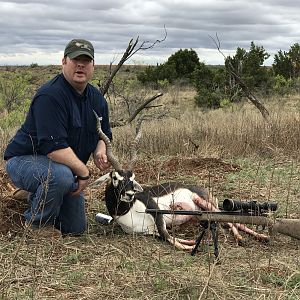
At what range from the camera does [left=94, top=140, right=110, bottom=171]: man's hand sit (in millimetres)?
5949

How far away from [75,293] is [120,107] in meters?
13.7

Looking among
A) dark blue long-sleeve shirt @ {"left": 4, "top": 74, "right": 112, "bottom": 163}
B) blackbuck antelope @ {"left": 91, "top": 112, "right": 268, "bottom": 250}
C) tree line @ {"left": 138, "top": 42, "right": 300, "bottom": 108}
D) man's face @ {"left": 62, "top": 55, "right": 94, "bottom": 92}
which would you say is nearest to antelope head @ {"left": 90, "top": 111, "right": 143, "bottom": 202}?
blackbuck antelope @ {"left": 91, "top": 112, "right": 268, "bottom": 250}

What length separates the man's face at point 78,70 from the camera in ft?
18.1

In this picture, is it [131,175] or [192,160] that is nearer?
[131,175]

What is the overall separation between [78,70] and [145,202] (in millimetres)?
1910

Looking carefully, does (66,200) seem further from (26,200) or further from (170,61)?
(170,61)

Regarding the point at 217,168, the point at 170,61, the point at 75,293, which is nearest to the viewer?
the point at 75,293

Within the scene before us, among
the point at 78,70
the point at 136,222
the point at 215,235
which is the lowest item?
the point at 136,222

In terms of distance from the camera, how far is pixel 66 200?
19.2 ft

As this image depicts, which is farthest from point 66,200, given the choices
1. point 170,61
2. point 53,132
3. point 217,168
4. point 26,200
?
point 170,61

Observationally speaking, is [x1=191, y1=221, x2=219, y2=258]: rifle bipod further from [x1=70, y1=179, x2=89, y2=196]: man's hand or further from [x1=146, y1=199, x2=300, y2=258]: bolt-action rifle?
[x1=70, y1=179, x2=89, y2=196]: man's hand

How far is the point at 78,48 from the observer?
546 centimetres

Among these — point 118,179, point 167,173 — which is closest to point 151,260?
point 118,179

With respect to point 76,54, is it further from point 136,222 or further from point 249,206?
point 249,206
